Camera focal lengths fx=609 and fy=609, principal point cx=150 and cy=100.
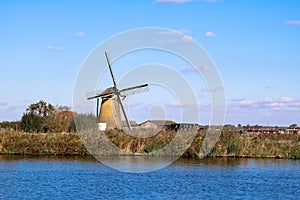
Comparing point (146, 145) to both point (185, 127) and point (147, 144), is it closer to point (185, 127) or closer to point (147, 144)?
point (147, 144)

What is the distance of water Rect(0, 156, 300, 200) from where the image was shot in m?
19.7

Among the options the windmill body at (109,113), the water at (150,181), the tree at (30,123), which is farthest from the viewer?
the tree at (30,123)

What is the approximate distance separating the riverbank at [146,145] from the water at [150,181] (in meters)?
2.97

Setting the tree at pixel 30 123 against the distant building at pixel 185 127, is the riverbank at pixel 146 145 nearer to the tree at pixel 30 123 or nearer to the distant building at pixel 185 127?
the distant building at pixel 185 127

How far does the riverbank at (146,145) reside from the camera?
33812 mm

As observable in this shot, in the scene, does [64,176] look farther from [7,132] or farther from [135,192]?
[7,132]

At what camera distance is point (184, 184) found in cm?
2227

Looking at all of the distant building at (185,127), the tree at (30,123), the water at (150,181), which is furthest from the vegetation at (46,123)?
the water at (150,181)

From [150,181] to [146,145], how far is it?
10611 mm

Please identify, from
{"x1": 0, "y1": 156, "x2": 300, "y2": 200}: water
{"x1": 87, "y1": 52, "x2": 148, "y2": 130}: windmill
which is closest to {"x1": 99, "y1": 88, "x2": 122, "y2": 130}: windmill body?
{"x1": 87, "y1": 52, "x2": 148, "y2": 130}: windmill

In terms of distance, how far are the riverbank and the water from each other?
9.76 ft

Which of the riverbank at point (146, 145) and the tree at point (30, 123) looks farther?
the tree at point (30, 123)

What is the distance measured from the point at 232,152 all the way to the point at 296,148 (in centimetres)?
396

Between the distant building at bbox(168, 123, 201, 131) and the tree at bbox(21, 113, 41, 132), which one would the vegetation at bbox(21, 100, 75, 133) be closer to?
the tree at bbox(21, 113, 41, 132)
